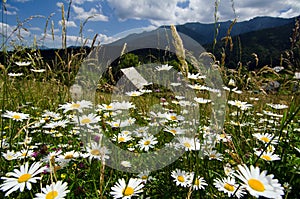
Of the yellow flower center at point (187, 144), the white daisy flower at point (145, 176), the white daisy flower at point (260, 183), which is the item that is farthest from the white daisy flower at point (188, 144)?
the white daisy flower at point (260, 183)

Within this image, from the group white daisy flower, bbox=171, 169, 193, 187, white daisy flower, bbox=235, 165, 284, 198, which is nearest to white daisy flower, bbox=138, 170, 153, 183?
white daisy flower, bbox=171, 169, 193, 187

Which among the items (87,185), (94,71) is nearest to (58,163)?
(87,185)

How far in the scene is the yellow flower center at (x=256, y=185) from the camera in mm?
634

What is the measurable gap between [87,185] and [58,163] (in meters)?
0.19

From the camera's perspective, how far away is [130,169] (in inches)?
57.4

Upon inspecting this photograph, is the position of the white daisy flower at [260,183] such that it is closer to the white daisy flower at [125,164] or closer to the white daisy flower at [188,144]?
the white daisy flower at [188,144]

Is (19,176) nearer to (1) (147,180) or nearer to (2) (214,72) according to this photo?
(1) (147,180)

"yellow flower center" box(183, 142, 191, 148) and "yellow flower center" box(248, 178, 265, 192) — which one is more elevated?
"yellow flower center" box(248, 178, 265, 192)

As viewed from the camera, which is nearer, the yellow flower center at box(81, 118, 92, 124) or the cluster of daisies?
the cluster of daisies

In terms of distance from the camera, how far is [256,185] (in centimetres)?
65

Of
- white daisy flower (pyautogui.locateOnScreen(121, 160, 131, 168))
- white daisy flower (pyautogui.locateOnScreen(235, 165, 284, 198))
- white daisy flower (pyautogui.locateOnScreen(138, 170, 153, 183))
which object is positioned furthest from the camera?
white daisy flower (pyautogui.locateOnScreen(121, 160, 131, 168))

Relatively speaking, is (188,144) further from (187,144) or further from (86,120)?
(86,120)

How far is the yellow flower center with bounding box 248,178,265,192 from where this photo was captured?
63cm

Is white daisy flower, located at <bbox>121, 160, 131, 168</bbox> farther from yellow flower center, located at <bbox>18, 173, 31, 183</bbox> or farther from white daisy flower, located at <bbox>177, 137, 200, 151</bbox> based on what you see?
yellow flower center, located at <bbox>18, 173, 31, 183</bbox>
